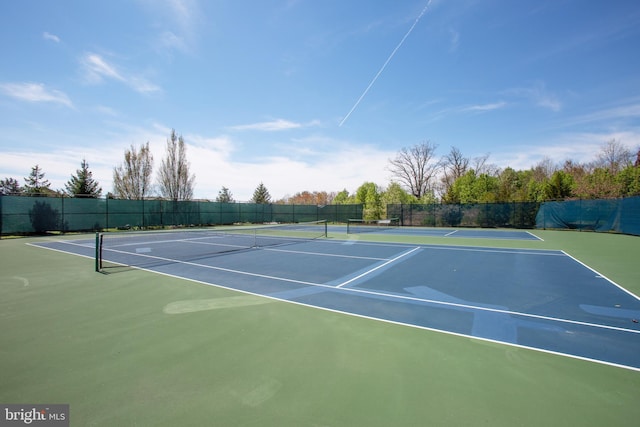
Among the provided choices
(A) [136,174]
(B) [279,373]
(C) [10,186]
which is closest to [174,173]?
(A) [136,174]

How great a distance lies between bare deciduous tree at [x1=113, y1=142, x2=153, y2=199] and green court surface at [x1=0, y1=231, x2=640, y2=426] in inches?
1448

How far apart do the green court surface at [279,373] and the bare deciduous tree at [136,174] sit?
3679 cm

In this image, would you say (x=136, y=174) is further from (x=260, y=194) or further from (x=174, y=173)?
(x=260, y=194)

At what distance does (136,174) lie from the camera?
3681 centimetres

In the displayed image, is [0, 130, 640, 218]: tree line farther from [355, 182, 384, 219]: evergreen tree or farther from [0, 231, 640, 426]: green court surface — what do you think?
[0, 231, 640, 426]: green court surface

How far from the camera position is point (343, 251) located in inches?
474

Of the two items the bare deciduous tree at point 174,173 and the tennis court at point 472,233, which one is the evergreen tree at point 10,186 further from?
the tennis court at point 472,233

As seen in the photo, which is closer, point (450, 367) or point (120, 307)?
point (450, 367)

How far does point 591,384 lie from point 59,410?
481 cm

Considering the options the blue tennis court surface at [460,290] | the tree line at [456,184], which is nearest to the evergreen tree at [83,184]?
the tree line at [456,184]

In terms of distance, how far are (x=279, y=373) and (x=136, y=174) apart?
4112 centimetres

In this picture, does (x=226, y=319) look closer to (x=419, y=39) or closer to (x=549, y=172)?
(x=419, y=39)

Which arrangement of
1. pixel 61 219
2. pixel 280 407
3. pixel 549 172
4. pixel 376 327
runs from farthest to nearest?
1. pixel 549 172
2. pixel 61 219
3. pixel 376 327
4. pixel 280 407

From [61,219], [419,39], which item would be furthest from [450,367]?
[61,219]
